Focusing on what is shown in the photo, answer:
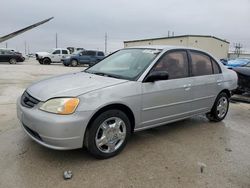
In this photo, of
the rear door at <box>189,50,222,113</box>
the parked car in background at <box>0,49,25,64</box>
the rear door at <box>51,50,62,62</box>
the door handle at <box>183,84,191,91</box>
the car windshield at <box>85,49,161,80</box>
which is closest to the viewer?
the car windshield at <box>85,49,161,80</box>

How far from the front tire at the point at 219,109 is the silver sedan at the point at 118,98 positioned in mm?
167

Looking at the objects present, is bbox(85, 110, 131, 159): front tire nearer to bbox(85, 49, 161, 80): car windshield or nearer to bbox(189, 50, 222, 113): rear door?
bbox(85, 49, 161, 80): car windshield

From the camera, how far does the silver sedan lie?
10.1 feet

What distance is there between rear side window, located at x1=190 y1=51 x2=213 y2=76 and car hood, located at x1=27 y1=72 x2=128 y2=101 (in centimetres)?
172

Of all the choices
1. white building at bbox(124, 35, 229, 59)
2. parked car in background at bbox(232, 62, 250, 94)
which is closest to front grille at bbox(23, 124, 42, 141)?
parked car in background at bbox(232, 62, 250, 94)

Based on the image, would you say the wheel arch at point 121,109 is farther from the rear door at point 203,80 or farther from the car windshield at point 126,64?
the rear door at point 203,80

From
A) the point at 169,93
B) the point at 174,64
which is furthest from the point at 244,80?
the point at 169,93

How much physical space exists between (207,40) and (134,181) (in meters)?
37.5

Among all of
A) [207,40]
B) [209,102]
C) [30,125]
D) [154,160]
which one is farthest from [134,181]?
[207,40]

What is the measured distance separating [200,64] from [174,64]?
30.6 inches

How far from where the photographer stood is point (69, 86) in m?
3.40

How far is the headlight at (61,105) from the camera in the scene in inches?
120

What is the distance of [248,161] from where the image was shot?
3.57 m

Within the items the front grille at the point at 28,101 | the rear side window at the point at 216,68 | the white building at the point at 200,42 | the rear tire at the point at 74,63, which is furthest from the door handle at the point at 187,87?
the white building at the point at 200,42
